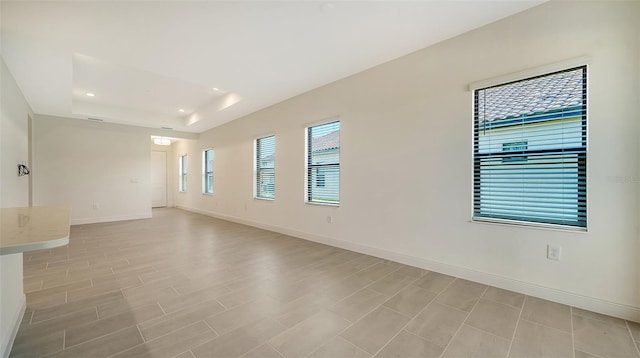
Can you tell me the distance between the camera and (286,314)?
2.11 metres

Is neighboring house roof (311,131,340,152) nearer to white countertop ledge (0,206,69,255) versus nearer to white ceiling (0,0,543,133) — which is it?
white ceiling (0,0,543,133)

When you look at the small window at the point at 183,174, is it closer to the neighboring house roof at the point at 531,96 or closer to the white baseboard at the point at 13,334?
the white baseboard at the point at 13,334

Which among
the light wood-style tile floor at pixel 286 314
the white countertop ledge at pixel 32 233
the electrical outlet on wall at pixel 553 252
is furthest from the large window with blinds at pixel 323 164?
the white countertop ledge at pixel 32 233

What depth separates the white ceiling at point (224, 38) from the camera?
239 centimetres

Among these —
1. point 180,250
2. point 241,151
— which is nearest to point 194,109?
point 241,151

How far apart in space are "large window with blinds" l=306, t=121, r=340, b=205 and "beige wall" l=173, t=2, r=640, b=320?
7.0 inches

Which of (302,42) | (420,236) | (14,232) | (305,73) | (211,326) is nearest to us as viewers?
(14,232)

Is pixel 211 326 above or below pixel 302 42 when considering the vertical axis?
below

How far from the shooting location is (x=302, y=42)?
2.97m

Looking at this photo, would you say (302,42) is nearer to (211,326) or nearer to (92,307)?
(211,326)

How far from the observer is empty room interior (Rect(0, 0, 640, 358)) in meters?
1.85

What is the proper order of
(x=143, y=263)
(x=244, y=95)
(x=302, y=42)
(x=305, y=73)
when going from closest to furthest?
(x=302, y=42) → (x=143, y=263) → (x=305, y=73) → (x=244, y=95)

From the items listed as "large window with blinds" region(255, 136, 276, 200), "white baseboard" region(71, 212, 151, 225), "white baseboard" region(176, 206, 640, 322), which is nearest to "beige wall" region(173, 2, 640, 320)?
"white baseboard" region(176, 206, 640, 322)

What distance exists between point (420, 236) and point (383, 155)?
3.81 ft
